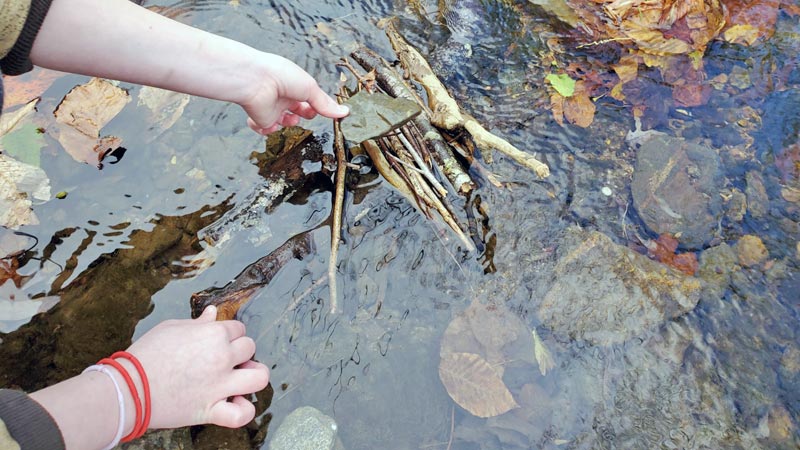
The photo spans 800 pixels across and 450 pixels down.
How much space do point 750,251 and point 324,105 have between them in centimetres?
256

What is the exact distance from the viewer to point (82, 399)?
1.97 m

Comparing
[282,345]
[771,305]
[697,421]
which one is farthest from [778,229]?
[282,345]

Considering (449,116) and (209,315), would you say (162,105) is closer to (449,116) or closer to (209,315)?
(209,315)

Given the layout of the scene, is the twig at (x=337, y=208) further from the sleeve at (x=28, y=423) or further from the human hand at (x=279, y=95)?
the sleeve at (x=28, y=423)

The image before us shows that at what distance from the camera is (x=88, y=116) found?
3.13 meters

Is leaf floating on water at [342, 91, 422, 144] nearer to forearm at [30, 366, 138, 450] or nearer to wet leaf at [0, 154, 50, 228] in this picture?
forearm at [30, 366, 138, 450]

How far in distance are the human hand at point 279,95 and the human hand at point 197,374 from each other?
951mm

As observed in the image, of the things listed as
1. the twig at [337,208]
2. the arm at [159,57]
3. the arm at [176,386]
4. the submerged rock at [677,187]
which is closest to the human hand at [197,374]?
the arm at [176,386]

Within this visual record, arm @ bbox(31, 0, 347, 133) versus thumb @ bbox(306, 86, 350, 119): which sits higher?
arm @ bbox(31, 0, 347, 133)

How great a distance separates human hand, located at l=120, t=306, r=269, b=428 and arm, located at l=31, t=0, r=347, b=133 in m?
0.99

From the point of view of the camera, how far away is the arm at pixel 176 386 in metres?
1.95

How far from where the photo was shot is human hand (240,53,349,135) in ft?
7.42

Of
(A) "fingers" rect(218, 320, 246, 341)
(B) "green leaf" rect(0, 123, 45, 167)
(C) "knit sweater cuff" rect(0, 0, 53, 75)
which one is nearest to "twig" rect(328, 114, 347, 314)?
(A) "fingers" rect(218, 320, 246, 341)

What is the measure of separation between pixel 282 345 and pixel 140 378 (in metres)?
0.71
